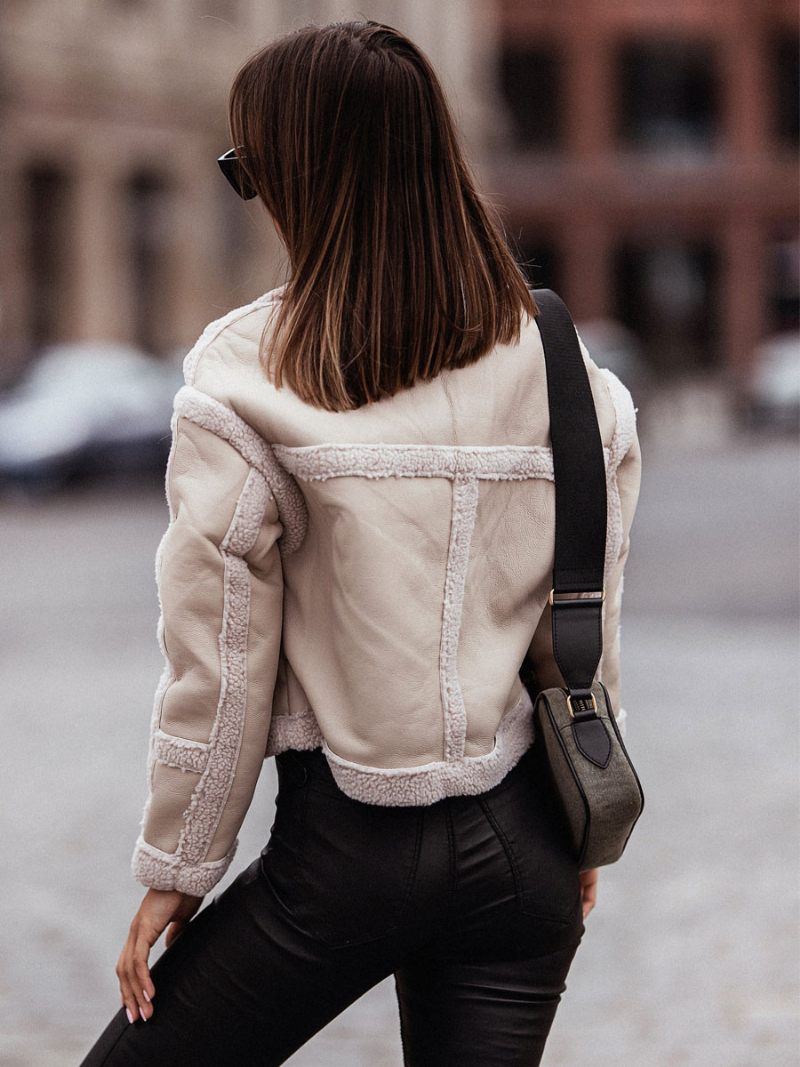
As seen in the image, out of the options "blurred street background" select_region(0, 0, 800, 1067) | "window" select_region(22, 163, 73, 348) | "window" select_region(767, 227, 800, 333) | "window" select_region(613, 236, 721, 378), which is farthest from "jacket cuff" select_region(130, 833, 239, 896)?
"window" select_region(767, 227, 800, 333)

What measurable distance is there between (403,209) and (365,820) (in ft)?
2.37

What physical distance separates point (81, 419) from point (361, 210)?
58.3 ft

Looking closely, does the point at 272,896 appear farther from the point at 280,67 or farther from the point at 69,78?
the point at 69,78

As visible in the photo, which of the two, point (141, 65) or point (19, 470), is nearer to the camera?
point (19, 470)

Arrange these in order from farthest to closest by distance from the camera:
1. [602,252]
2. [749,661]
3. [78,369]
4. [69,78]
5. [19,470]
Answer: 1. [602,252]
2. [69,78]
3. [78,369]
4. [19,470]
5. [749,661]

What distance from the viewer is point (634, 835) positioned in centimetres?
575

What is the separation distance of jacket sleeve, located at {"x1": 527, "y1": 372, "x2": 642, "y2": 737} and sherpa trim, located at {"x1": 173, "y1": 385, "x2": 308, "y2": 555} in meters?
0.36

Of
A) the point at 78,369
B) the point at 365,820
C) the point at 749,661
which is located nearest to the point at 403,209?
the point at 365,820

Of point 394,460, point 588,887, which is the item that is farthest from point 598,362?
point 394,460

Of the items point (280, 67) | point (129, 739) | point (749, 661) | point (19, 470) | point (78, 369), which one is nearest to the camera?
point (280, 67)

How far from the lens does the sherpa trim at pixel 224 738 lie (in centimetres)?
198

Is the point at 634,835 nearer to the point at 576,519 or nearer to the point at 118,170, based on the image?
the point at 576,519

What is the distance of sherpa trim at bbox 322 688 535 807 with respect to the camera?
1985mm

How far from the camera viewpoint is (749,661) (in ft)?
30.0
